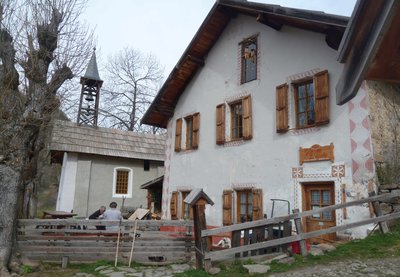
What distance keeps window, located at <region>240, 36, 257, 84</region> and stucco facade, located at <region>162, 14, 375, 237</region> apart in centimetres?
20

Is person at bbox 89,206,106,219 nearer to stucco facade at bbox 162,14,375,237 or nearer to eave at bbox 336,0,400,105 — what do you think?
stucco facade at bbox 162,14,375,237

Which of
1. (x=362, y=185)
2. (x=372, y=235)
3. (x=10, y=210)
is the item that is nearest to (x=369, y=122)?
(x=362, y=185)

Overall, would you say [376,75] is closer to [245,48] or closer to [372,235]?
[372,235]

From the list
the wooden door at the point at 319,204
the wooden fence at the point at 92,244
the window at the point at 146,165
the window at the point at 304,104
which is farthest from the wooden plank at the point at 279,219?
the window at the point at 146,165

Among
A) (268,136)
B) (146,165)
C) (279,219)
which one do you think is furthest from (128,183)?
(279,219)

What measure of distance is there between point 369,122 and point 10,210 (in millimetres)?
8298

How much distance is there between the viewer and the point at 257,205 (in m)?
10.7

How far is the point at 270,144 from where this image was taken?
10.8 m

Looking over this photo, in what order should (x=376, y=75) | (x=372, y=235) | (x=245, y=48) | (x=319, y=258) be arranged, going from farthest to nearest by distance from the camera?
(x=245, y=48), (x=372, y=235), (x=319, y=258), (x=376, y=75)

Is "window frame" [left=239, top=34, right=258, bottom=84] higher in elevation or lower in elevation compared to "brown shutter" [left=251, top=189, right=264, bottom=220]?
higher

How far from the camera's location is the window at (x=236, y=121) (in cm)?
1224

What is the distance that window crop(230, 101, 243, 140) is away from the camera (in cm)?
1224

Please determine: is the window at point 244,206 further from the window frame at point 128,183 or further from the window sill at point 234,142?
the window frame at point 128,183

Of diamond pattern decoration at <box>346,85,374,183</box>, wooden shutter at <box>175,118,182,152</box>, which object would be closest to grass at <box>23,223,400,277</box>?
diamond pattern decoration at <box>346,85,374,183</box>
